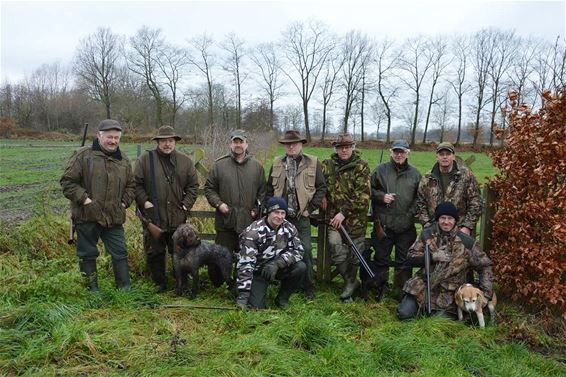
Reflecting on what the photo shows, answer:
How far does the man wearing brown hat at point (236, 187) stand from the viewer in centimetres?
580

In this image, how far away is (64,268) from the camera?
19.5ft

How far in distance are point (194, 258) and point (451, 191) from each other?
3338mm

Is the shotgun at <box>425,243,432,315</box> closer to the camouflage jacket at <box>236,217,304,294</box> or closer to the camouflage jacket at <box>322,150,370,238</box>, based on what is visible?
the camouflage jacket at <box>322,150,370,238</box>

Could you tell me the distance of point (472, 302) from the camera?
4945 millimetres

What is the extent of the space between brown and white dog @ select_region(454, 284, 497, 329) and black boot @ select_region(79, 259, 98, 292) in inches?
168

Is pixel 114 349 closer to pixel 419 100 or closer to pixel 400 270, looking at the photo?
pixel 400 270

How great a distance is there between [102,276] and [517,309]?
537cm

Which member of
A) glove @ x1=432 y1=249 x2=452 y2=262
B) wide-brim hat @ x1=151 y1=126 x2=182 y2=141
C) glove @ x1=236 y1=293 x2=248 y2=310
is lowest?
glove @ x1=236 y1=293 x2=248 y2=310

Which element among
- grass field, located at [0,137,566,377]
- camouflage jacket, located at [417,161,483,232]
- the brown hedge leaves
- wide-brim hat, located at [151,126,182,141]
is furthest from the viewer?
wide-brim hat, located at [151,126,182,141]

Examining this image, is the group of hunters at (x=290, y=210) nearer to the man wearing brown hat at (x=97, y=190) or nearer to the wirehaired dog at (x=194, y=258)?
the man wearing brown hat at (x=97, y=190)

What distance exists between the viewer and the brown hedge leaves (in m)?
4.78

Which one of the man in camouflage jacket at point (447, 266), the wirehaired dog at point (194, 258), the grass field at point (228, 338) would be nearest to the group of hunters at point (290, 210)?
the man in camouflage jacket at point (447, 266)

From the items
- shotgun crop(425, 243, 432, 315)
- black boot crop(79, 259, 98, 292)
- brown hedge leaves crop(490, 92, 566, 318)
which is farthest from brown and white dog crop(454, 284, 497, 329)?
black boot crop(79, 259, 98, 292)

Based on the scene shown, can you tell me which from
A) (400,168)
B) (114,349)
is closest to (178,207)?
(114,349)
